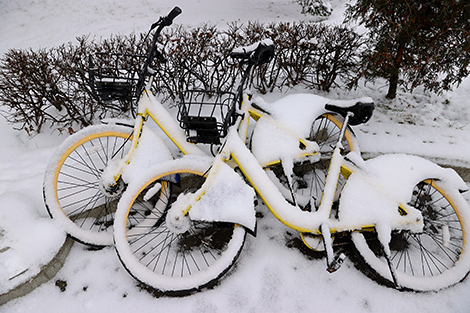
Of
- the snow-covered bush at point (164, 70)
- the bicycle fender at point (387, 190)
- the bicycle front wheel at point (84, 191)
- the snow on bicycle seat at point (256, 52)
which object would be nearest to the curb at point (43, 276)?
the bicycle front wheel at point (84, 191)

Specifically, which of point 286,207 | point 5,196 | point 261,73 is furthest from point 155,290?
point 261,73

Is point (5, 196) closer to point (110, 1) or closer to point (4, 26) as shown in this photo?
point (4, 26)

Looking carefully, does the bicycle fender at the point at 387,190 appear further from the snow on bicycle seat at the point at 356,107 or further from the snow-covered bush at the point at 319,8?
the snow-covered bush at the point at 319,8

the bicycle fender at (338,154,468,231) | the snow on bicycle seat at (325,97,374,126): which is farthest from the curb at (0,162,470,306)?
the snow on bicycle seat at (325,97,374,126)

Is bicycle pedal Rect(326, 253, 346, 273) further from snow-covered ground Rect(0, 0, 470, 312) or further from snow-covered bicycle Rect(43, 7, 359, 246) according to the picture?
snow-covered bicycle Rect(43, 7, 359, 246)

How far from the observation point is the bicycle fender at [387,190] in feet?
6.57

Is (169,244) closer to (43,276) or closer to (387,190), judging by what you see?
(43,276)

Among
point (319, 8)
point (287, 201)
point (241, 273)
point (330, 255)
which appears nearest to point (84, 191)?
point (241, 273)

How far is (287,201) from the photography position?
2.21m

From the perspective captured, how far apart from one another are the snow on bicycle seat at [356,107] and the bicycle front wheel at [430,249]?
73 centimetres

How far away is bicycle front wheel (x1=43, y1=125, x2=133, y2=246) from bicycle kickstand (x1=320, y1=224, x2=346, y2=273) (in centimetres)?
170

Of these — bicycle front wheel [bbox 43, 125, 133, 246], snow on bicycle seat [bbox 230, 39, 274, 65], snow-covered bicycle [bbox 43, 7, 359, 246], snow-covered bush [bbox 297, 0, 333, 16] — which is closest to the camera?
snow on bicycle seat [bbox 230, 39, 274, 65]

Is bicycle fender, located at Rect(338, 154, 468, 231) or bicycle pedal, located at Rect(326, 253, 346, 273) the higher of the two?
bicycle fender, located at Rect(338, 154, 468, 231)

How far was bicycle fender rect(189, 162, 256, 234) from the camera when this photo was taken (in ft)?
6.37
